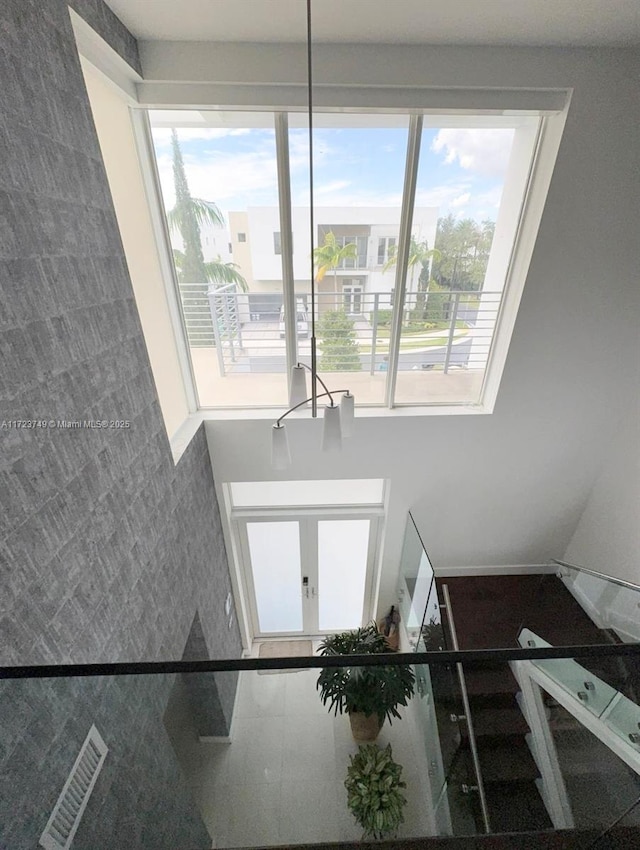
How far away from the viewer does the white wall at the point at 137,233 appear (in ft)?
7.29

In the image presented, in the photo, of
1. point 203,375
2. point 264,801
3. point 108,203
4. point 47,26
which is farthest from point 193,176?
point 264,801

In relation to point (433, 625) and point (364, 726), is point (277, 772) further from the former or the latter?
point (433, 625)

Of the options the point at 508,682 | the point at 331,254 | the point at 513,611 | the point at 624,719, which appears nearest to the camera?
the point at 624,719

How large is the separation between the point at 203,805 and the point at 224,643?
6.29 ft

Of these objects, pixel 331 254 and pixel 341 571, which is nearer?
pixel 331 254

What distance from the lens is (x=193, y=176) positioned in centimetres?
275

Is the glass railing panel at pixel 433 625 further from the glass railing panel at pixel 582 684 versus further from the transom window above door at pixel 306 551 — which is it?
the glass railing panel at pixel 582 684

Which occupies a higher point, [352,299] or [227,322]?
[352,299]

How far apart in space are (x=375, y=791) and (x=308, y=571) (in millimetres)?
2054

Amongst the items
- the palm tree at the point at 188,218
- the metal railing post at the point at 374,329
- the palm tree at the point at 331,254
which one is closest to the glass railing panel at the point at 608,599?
the metal railing post at the point at 374,329

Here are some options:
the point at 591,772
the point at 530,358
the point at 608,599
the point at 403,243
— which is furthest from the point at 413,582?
the point at 403,243

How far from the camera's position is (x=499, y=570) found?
4.46 metres

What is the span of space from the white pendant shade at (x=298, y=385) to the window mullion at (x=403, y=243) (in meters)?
1.44

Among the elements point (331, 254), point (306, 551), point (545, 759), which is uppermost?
point (331, 254)
